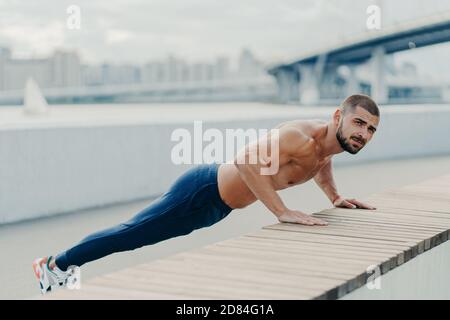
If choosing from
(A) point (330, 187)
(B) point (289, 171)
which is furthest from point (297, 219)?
(A) point (330, 187)

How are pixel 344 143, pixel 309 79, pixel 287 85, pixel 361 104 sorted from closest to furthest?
pixel 361 104, pixel 344 143, pixel 309 79, pixel 287 85

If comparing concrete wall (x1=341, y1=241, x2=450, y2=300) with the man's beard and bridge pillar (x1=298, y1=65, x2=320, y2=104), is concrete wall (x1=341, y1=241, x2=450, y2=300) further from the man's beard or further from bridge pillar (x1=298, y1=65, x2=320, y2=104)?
bridge pillar (x1=298, y1=65, x2=320, y2=104)

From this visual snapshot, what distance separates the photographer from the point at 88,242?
202 inches

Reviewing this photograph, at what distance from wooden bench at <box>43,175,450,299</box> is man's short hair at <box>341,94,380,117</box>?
73 centimetres

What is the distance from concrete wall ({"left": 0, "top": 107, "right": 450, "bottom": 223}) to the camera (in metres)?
8.99

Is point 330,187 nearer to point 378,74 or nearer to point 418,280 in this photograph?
point 418,280

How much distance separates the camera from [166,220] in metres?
5.27

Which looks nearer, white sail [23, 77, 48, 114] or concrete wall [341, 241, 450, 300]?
concrete wall [341, 241, 450, 300]

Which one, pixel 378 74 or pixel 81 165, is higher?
pixel 378 74

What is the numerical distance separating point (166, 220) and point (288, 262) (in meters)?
1.36

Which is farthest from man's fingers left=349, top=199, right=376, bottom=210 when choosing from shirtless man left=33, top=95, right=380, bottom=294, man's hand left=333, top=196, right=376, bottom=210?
shirtless man left=33, top=95, right=380, bottom=294

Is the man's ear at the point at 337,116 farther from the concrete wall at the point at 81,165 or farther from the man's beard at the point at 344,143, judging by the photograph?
the concrete wall at the point at 81,165

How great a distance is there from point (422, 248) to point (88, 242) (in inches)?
80.0
